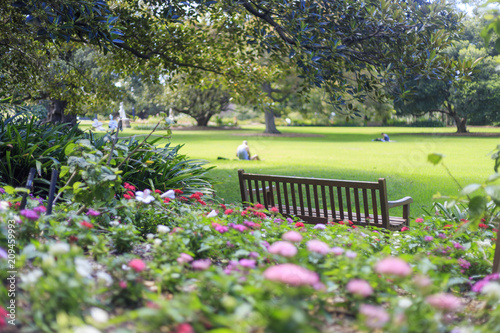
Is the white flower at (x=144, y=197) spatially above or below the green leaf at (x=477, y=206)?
above

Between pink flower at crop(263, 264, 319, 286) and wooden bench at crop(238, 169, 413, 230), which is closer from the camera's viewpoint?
pink flower at crop(263, 264, 319, 286)

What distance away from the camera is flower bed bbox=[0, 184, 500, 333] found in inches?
44.3

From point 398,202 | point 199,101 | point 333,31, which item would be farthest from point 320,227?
point 199,101

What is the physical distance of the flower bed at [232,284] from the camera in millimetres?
1126

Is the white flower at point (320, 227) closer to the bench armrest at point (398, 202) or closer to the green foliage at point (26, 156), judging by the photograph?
the bench armrest at point (398, 202)

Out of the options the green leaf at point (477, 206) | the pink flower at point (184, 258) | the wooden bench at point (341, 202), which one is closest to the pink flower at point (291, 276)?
the pink flower at point (184, 258)

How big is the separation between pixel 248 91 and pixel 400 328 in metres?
6.19

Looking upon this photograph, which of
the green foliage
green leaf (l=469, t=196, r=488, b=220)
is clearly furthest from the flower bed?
the green foliage

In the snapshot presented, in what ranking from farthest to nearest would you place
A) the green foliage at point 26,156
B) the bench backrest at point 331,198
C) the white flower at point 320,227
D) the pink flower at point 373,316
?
the green foliage at point 26,156 → the bench backrest at point 331,198 → the white flower at point 320,227 → the pink flower at point 373,316

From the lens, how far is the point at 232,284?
52.4 inches

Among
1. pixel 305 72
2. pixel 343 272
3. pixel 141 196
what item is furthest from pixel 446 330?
pixel 305 72

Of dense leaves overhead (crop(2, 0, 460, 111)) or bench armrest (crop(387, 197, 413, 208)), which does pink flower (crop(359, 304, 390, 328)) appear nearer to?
bench armrest (crop(387, 197, 413, 208))

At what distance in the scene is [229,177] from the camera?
8.81 meters

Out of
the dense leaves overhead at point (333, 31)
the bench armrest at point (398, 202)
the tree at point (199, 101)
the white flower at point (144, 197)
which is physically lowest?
the bench armrest at point (398, 202)
